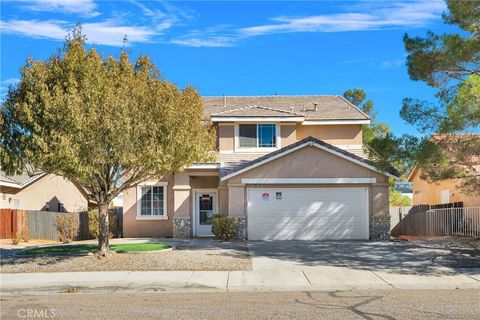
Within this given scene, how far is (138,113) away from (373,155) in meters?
8.32

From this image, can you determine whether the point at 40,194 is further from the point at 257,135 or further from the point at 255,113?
the point at 255,113

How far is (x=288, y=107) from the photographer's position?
28062mm

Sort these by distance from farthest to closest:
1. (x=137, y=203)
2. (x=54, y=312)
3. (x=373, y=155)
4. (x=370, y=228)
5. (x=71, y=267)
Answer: (x=137, y=203) < (x=370, y=228) < (x=373, y=155) < (x=71, y=267) < (x=54, y=312)

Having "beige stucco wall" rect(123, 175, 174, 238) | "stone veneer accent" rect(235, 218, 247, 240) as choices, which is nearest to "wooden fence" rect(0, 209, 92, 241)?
"beige stucco wall" rect(123, 175, 174, 238)

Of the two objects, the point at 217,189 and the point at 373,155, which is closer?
the point at 373,155

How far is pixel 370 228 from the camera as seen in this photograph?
2234 centimetres

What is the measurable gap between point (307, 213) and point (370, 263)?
7037 millimetres

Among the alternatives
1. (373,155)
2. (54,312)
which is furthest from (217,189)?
(54,312)

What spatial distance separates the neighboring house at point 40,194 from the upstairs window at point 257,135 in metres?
9.76

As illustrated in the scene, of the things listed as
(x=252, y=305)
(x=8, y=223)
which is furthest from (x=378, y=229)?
(x=8, y=223)

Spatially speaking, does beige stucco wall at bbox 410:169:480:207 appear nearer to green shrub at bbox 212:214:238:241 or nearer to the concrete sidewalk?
green shrub at bbox 212:214:238:241

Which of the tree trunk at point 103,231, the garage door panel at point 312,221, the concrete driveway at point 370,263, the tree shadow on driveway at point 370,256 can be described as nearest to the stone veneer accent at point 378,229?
the garage door panel at point 312,221

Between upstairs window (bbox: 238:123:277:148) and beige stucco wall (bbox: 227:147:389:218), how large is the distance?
2.84 metres

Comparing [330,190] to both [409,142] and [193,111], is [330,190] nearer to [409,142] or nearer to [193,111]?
[409,142]
